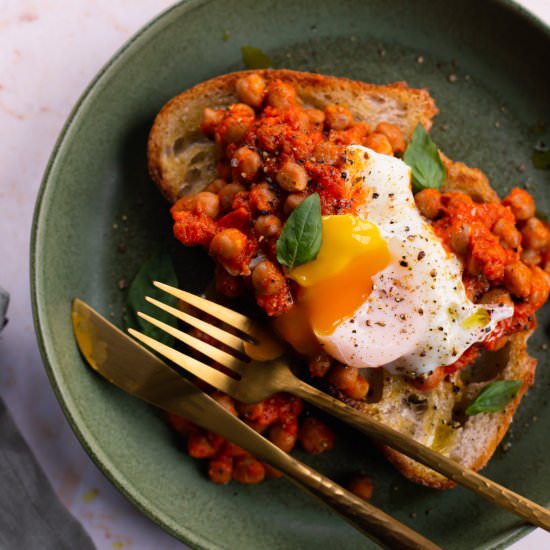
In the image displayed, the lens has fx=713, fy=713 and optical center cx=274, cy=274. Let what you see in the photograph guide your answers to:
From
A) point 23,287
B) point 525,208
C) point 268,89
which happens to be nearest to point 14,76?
point 23,287

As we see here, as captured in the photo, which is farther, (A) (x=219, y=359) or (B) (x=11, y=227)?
(B) (x=11, y=227)

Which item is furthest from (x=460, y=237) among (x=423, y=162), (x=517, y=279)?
(x=423, y=162)

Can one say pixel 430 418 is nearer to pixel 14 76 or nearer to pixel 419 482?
pixel 419 482

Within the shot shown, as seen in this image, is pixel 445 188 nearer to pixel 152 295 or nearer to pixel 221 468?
pixel 152 295

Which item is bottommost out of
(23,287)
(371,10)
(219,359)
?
(23,287)

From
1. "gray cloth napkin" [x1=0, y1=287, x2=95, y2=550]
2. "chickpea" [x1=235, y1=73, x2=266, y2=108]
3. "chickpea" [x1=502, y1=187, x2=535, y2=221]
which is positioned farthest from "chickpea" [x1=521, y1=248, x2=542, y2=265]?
"gray cloth napkin" [x1=0, y1=287, x2=95, y2=550]

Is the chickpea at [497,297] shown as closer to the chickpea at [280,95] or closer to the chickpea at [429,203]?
the chickpea at [429,203]

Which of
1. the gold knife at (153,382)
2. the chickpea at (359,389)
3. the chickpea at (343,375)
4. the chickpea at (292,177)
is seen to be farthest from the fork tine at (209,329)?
the chickpea at (292,177)
